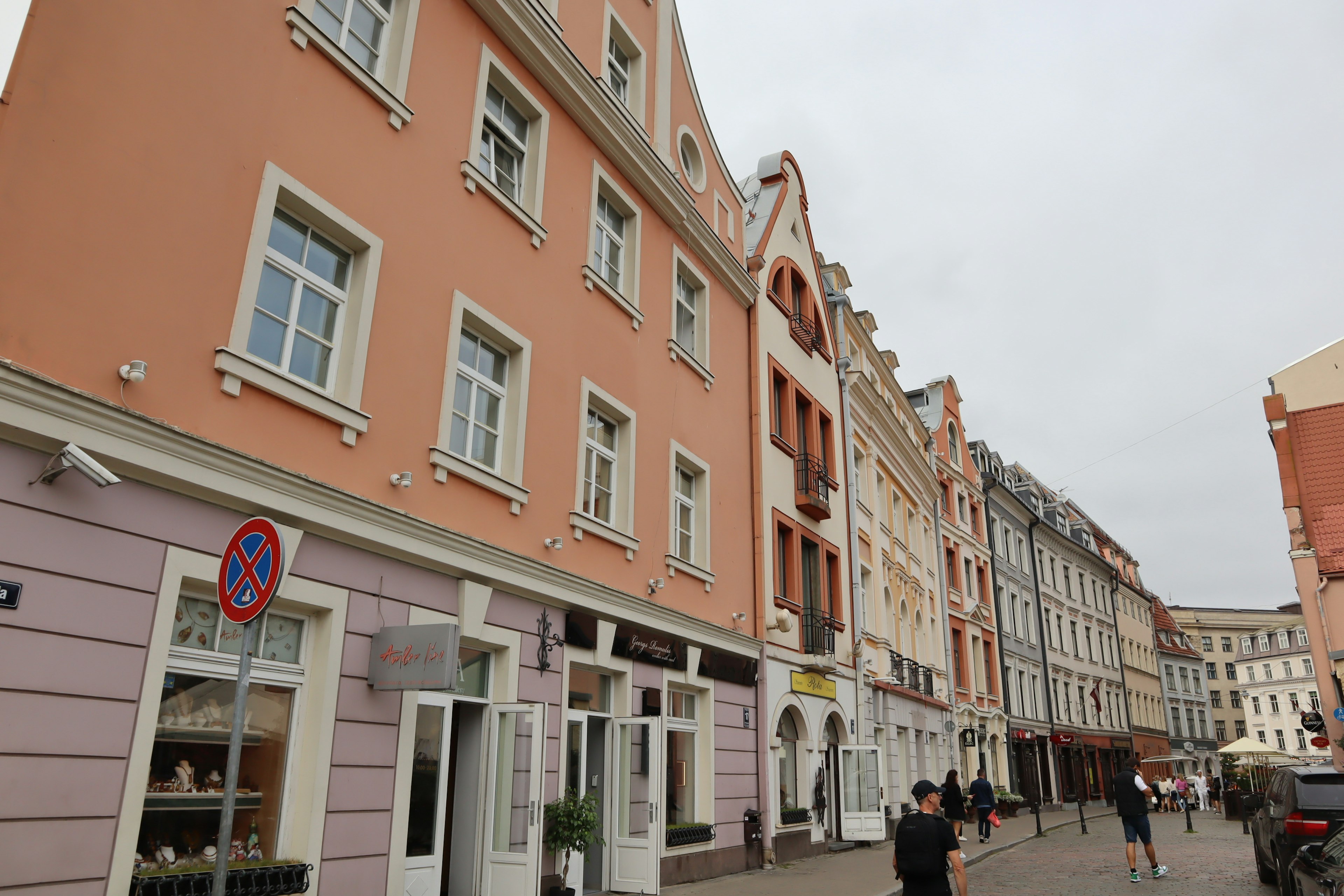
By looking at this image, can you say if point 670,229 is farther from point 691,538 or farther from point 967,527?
point 967,527

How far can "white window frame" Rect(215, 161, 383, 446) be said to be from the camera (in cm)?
784

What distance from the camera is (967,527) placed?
39594 mm

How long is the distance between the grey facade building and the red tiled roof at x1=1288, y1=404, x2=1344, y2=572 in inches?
525

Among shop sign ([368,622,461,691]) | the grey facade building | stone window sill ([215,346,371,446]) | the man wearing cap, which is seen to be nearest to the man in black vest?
the man wearing cap

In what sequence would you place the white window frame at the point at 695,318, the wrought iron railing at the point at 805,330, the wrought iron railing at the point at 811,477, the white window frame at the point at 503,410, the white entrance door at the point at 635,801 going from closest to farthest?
the white window frame at the point at 503,410 < the white entrance door at the point at 635,801 < the white window frame at the point at 695,318 < the wrought iron railing at the point at 811,477 < the wrought iron railing at the point at 805,330

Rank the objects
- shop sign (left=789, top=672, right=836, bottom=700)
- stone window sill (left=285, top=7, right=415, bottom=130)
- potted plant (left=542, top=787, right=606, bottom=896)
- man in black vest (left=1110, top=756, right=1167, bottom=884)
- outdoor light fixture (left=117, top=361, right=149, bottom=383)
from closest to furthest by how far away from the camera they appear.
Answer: outdoor light fixture (left=117, top=361, right=149, bottom=383) → stone window sill (left=285, top=7, right=415, bottom=130) → potted plant (left=542, top=787, right=606, bottom=896) → man in black vest (left=1110, top=756, right=1167, bottom=884) → shop sign (left=789, top=672, right=836, bottom=700)

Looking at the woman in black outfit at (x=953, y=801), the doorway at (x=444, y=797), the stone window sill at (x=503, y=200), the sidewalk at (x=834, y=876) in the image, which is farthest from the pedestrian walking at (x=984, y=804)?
the stone window sill at (x=503, y=200)

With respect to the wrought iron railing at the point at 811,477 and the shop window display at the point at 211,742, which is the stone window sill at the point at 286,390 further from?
the wrought iron railing at the point at 811,477

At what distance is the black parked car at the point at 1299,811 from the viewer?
35.2ft

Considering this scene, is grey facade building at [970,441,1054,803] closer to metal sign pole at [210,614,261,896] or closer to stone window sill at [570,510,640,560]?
stone window sill at [570,510,640,560]

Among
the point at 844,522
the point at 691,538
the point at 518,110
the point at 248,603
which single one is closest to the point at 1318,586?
the point at 844,522

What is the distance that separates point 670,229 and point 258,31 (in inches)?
343

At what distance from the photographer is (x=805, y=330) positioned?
22.3 metres

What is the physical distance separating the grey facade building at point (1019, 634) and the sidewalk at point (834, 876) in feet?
54.4
